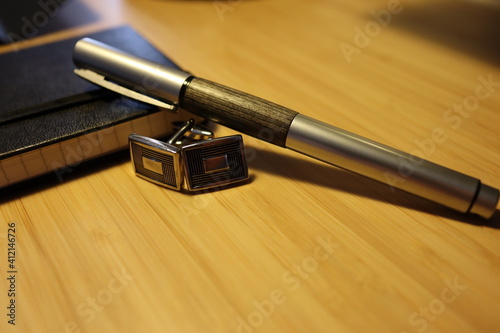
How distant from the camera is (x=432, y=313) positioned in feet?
1.10

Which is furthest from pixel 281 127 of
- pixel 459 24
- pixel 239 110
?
pixel 459 24

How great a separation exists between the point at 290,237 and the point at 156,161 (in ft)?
0.50

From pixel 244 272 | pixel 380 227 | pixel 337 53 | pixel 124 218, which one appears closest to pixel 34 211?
pixel 124 218

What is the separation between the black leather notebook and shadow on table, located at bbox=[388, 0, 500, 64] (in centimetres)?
46

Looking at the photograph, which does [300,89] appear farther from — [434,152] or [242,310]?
[242,310]

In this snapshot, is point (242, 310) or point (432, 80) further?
point (432, 80)

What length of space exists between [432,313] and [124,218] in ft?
0.93

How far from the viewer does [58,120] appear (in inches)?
18.4

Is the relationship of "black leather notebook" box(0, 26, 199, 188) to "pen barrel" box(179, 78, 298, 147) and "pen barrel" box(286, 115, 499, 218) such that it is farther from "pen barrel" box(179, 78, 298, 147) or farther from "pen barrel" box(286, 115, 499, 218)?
"pen barrel" box(286, 115, 499, 218)

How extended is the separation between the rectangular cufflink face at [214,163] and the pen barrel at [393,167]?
5 centimetres

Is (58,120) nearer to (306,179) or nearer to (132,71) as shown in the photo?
(132,71)

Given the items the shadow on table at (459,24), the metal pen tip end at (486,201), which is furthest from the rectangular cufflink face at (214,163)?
the shadow on table at (459,24)

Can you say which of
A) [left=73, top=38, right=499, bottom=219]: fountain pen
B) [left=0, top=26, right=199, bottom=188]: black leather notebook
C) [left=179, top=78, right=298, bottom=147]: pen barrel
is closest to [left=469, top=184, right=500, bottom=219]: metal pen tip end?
[left=73, top=38, right=499, bottom=219]: fountain pen

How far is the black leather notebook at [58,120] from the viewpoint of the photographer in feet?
1.41
